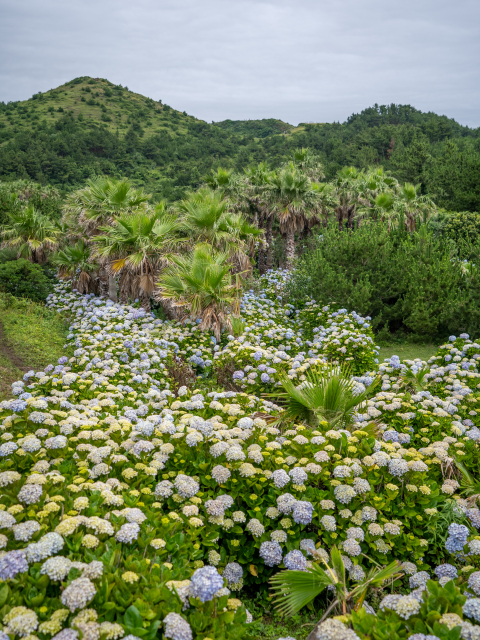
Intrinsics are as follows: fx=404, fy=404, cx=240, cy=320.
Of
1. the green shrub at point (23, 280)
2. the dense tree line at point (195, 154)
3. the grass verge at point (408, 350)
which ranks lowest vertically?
the grass verge at point (408, 350)

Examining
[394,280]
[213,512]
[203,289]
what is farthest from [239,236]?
[213,512]

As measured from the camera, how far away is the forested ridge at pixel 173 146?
4159cm

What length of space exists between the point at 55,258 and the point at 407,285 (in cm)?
1325

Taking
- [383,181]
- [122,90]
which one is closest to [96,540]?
[383,181]

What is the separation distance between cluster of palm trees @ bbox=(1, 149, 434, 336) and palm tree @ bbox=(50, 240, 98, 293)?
37 millimetres

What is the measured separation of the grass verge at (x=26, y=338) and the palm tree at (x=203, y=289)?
3.85 m

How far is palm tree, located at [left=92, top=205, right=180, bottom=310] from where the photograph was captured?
11.9 m

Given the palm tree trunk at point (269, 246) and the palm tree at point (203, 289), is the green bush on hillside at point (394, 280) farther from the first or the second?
the palm tree trunk at point (269, 246)

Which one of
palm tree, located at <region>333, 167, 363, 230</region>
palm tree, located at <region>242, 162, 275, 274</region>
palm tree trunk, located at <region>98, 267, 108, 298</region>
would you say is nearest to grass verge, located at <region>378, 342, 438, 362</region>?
palm tree trunk, located at <region>98, 267, 108, 298</region>

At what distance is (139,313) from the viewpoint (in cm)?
1111

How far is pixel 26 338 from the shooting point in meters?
12.4

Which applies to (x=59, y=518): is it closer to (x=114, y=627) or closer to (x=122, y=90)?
(x=114, y=627)

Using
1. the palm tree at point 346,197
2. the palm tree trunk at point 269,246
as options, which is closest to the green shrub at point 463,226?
the palm tree at point 346,197

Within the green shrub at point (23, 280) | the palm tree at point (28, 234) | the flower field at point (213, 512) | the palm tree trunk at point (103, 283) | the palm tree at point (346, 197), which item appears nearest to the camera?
the flower field at point (213, 512)
